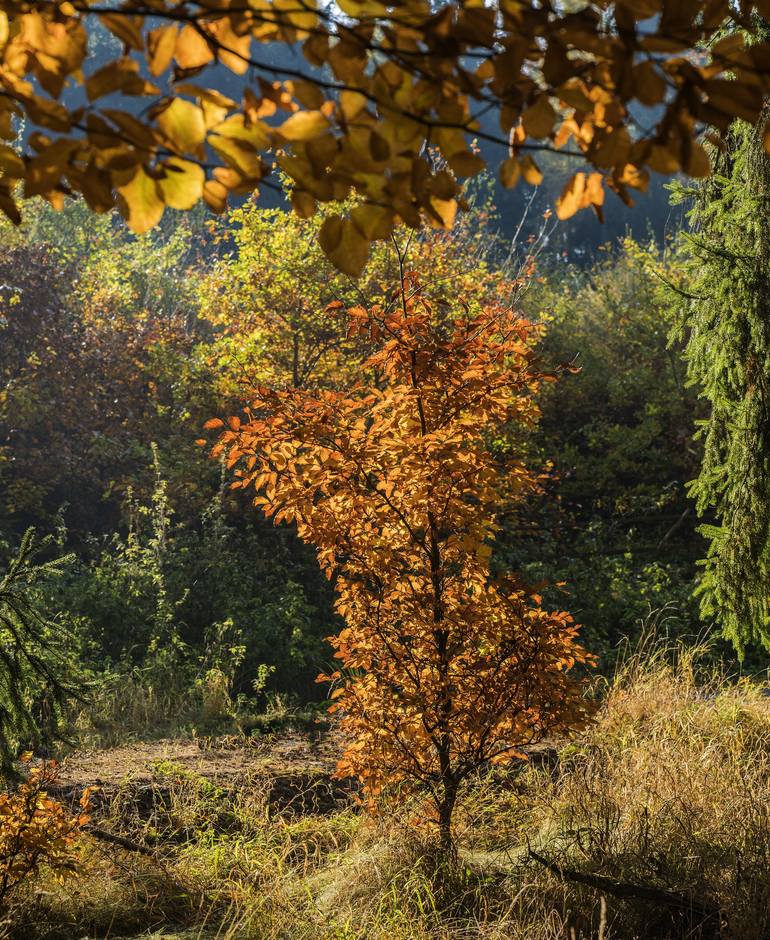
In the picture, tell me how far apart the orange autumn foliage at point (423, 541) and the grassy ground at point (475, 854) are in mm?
384

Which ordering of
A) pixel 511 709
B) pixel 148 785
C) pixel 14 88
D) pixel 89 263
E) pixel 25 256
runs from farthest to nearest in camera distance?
pixel 89 263, pixel 25 256, pixel 148 785, pixel 511 709, pixel 14 88

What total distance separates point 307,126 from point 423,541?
9.40 ft

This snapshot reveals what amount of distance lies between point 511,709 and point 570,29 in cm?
305

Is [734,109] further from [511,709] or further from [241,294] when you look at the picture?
[241,294]

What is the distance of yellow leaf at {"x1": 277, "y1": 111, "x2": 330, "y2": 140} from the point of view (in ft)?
4.46

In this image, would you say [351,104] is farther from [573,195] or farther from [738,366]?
[738,366]

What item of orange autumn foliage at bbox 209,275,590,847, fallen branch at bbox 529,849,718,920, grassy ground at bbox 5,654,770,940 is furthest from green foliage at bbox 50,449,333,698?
fallen branch at bbox 529,849,718,920

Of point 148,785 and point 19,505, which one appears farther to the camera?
point 19,505

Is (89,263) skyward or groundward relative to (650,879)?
skyward

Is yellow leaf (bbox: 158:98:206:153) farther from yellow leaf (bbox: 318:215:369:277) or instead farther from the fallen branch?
the fallen branch

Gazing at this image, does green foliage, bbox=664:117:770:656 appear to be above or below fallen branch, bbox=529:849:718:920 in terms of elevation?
above

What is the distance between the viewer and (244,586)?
905 cm

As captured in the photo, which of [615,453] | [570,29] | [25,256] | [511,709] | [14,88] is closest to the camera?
[570,29]

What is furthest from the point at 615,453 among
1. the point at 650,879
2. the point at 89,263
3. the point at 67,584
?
the point at 89,263
